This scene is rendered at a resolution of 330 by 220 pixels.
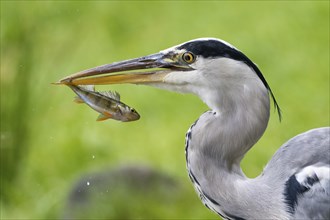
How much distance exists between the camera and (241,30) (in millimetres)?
7078

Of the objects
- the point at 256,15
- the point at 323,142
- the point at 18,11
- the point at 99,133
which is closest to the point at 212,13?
the point at 256,15

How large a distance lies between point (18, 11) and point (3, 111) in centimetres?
85

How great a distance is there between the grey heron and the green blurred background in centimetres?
121

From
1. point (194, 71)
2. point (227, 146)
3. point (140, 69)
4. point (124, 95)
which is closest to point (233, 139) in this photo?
point (227, 146)

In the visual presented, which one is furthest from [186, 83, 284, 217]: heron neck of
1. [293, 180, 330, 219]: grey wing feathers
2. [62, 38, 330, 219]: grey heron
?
[293, 180, 330, 219]: grey wing feathers

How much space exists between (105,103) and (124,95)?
3.15 m

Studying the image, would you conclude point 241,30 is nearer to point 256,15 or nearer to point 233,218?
point 256,15

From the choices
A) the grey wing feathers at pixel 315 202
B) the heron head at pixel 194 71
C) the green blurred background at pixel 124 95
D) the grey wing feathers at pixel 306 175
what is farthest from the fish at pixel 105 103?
the green blurred background at pixel 124 95

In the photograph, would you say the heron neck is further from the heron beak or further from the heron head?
the heron beak

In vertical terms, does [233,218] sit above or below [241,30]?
below

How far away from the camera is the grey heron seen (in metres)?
3.06

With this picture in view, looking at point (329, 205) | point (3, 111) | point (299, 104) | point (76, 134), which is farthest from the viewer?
point (299, 104)

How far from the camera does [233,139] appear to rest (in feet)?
10.2

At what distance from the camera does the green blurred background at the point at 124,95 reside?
4625mm
